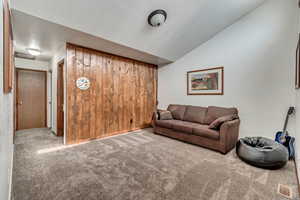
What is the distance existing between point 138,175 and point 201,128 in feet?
5.66

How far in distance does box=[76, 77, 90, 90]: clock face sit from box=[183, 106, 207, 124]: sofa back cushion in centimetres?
276

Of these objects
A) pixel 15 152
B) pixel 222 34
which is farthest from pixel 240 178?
pixel 15 152

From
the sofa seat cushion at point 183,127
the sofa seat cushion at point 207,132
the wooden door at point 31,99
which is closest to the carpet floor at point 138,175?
the sofa seat cushion at point 207,132

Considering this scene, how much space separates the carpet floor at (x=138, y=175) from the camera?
1.53m

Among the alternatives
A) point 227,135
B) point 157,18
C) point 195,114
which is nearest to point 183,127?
point 195,114

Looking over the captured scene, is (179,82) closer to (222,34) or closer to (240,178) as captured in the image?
(222,34)

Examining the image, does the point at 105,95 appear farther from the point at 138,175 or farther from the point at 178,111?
the point at 138,175

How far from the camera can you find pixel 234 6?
113 inches

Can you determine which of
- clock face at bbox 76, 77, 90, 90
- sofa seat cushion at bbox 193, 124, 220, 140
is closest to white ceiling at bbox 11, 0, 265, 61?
clock face at bbox 76, 77, 90, 90

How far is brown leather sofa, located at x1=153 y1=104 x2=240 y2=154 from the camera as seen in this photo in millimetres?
2627

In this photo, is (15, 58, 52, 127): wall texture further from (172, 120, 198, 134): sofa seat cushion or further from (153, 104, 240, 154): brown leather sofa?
(172, 120, 198, 134): sofa seat cushion

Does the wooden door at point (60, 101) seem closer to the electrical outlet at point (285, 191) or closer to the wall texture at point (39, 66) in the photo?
the wall texture at point (39, 66)

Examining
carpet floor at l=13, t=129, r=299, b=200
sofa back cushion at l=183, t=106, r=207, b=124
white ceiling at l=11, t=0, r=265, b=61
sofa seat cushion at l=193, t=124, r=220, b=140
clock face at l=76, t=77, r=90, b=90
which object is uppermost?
white ceiling at l=11, t=0, r=265, b=61

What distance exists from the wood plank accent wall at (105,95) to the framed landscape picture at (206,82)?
1.45 meters
